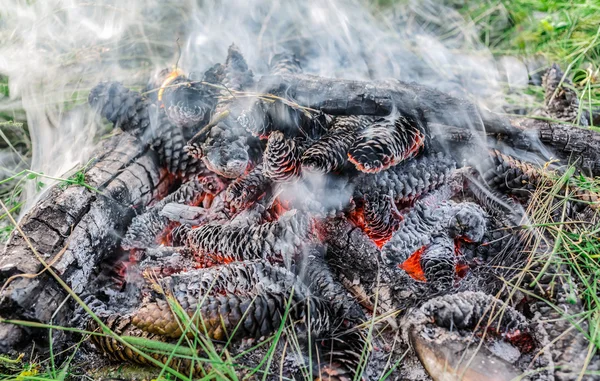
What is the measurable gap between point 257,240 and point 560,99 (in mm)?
1198

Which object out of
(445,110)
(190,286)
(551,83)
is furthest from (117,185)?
(551,83)

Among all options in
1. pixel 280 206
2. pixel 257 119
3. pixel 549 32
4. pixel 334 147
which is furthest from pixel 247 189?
pixel 549 32

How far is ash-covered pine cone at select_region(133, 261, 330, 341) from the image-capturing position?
930 millimetres

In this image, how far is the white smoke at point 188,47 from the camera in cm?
161

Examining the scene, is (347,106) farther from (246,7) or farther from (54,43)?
(54,43)

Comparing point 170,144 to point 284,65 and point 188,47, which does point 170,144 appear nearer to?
point 284,65

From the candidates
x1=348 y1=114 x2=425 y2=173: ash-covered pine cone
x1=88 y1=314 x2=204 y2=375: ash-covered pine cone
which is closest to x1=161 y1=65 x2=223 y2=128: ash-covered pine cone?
x1=348 y1=114 x2=425 y2=173: ash-covered pine cone

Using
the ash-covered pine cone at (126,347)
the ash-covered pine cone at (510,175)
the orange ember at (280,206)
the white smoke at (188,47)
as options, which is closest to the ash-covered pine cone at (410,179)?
the ash-covered pine cone at (510,175)

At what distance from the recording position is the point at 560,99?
154 centimetres

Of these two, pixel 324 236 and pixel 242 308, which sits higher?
pixel 242 308

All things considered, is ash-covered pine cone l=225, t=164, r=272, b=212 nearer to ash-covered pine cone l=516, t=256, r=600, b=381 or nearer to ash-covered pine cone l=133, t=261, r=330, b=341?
ash-covered pine cone l=133, t=261, r=330, b=341

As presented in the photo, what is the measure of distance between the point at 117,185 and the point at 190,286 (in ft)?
1.56

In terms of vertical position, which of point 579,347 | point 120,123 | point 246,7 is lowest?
point 579,347

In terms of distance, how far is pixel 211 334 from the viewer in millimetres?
926
